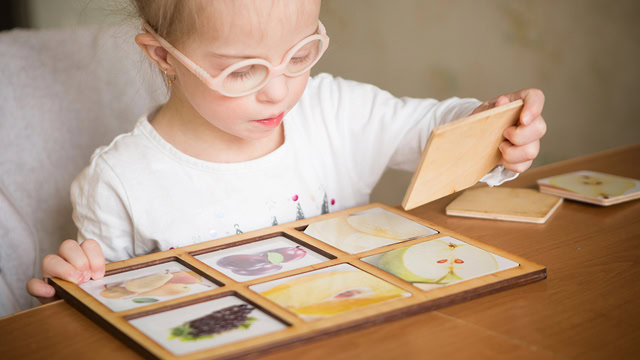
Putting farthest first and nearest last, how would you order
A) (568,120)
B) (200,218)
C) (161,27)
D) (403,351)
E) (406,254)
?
1. (568,120)
2. (200,218)
3. (161,27)
4. (406,254)
5. (403,351)

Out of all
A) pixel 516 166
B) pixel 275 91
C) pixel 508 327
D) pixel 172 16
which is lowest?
pixel 508 327

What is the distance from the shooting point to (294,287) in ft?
2.16

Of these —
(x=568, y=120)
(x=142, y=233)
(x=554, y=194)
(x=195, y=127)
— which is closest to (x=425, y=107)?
(x=554, y=194)

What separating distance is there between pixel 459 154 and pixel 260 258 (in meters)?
0.25

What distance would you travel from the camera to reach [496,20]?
1798 millimetres

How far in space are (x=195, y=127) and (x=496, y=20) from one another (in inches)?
40.9

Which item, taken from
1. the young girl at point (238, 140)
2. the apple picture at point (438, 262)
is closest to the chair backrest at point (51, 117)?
the young girl at point (238, 140)

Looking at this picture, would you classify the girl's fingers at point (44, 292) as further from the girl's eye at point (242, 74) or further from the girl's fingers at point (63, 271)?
the girl's eye at point (242, 74)

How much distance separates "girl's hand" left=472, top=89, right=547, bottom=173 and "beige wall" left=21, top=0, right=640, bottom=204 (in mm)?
894

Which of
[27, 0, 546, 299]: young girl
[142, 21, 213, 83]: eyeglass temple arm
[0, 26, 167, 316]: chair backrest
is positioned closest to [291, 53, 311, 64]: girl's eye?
[27, 0, 546, 299]: young girl

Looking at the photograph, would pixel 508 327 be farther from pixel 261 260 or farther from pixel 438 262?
pixel 261 260

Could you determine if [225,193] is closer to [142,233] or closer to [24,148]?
[142,233]

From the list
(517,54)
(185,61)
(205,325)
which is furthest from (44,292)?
(517,54)

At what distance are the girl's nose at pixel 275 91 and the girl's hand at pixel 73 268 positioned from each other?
0.91 feet
